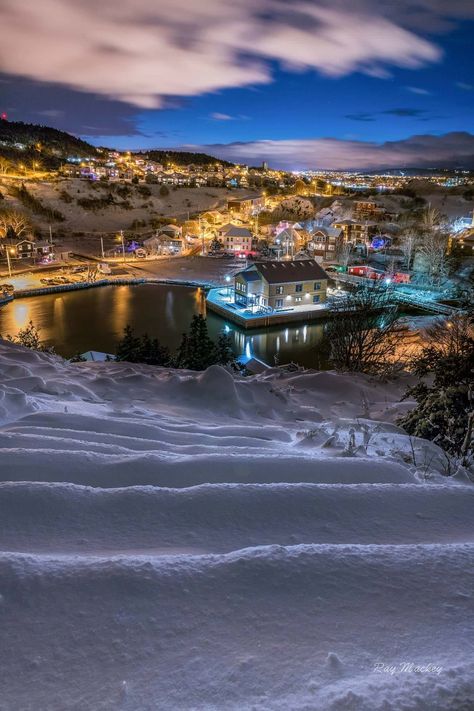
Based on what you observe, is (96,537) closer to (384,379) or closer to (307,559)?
(307,559)

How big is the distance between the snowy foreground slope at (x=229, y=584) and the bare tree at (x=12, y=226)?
171ft

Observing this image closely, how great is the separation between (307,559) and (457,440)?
168 inches

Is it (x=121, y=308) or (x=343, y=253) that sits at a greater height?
(x=343, y=253)

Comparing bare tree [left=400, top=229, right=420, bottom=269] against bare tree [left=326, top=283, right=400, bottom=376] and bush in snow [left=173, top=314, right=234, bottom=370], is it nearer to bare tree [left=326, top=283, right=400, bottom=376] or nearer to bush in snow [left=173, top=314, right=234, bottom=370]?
bare tree [left=326, top=283, right=400, bottom=376]

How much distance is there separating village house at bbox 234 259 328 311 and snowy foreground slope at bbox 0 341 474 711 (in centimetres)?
2764

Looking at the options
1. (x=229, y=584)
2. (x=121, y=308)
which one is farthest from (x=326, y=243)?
(x=229, y=584)

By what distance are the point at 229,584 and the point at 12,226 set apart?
185 ft

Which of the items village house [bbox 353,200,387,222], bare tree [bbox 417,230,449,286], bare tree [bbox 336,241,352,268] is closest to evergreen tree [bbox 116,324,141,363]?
bare tree [bbox 417,230,449,286]

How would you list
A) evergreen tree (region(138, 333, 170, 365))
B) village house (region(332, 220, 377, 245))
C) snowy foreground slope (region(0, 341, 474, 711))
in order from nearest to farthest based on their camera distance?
snowy foreground slope (region(0, 341, 474, 711))
evergreen tree (region(138, 333, 170, 365))
village house (region(332, 220, 377, 245))

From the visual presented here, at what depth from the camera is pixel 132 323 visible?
93.5 ft

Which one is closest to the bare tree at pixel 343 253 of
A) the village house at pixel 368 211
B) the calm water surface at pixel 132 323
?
the village house at pixel 368 211

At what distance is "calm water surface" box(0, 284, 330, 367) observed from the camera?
24.8m

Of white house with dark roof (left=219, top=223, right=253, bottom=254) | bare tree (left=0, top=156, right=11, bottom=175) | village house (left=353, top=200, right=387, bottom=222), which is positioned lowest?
white house with dark roof (left=219, top=223, right=253, bottom=254)

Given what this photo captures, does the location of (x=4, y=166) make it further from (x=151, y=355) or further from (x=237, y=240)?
(x=151, y=355)
